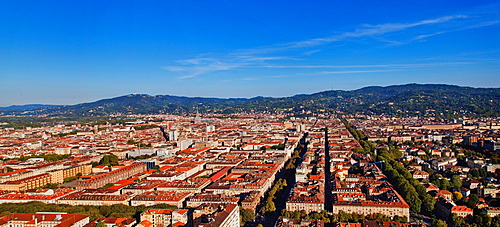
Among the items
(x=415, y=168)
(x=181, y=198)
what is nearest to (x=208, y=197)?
(x=181, y=198)

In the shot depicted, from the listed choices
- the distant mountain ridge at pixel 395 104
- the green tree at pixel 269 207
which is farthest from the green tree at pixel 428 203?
the distant mountain ridge at pixel 395 104

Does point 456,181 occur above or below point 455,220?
above

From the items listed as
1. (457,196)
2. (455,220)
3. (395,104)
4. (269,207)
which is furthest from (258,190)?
(395,104)

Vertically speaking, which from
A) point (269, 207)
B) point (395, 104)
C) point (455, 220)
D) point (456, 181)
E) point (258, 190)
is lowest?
point (455, 220)

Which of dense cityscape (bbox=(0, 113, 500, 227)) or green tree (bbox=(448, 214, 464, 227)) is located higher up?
dense cityscape (bbox=(0, 113, 500, 227))

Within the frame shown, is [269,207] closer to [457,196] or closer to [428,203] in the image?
[428,203]

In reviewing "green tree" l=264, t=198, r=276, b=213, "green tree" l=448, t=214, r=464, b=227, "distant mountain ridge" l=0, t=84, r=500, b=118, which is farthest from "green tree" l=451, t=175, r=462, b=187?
"distant mountain ridge" l=0, t=84, r=500, b=118

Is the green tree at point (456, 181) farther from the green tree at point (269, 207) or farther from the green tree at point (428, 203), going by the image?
the green tree at point (269, 207)

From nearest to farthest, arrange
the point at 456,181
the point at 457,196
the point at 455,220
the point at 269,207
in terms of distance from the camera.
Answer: the point at 455,220
the point at 269,207
the point at 457,196
the point at 456,181

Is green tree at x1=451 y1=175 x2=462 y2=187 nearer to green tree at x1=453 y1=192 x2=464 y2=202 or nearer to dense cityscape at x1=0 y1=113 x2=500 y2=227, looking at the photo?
dense cityscape at x1=0 y1=113 x2=500 y2=227

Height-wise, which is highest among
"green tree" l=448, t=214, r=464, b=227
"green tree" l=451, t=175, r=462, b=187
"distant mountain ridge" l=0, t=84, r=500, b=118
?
"distant mountain ridge" l=0, t=84, r=500, b=118

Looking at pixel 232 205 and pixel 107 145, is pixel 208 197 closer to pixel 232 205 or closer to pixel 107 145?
pixel 232 205
